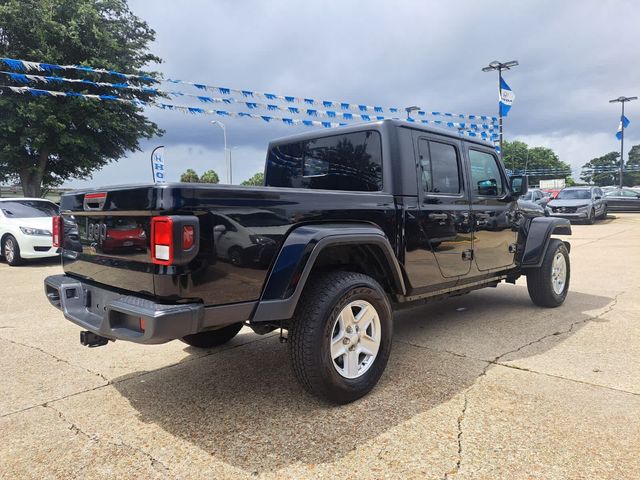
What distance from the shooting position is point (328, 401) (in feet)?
9.21

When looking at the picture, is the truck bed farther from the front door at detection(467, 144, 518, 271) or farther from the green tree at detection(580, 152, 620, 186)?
the green tree at detection(580, 152, 620, 186)

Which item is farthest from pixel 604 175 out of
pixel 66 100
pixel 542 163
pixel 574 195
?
pixel 66 100

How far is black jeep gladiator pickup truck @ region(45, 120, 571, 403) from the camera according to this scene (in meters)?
2.31

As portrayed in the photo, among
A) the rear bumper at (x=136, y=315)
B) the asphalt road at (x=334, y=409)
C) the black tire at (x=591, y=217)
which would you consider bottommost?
the asphalt road at (x=334, y=409)

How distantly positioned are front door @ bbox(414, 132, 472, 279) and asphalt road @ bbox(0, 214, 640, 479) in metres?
0.82

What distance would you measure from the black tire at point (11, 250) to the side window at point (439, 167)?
9.25 meters

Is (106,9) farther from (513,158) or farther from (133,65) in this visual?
(513,158)

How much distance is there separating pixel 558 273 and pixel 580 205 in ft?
52.1

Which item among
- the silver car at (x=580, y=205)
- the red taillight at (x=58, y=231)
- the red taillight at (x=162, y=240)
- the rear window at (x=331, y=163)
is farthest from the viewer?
the silver car at (x=580, y=205)

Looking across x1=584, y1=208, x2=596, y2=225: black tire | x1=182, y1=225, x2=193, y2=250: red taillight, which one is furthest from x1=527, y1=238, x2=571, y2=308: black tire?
x1=584, y1=208, x2=596, y2=225: black tire

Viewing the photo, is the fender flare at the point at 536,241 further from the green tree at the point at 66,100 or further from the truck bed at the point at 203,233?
the green tree at the point at 66,100

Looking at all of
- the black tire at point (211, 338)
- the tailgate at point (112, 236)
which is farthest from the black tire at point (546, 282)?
the tailgate at point (112, 236)

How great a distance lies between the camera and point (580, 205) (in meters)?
19.0

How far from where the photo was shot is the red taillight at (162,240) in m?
2.20
